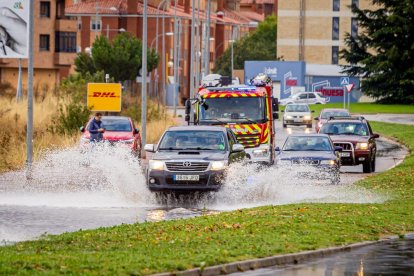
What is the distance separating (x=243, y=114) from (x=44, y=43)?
95084 mm

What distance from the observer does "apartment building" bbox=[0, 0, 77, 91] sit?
12788 cm

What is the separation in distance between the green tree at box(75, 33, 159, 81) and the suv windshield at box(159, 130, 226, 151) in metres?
70.2

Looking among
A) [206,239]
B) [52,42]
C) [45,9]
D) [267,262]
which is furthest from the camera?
[52,42]

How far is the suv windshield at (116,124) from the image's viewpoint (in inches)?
1790

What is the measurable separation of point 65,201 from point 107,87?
84.6ft

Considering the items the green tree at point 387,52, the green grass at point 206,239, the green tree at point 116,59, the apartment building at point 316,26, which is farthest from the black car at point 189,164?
the apartment building at point 316,26

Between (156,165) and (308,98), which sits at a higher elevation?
(156,165)

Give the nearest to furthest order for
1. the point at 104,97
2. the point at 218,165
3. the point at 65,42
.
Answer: the point at 218,165 < the point at 104,97 < the point at 65,42

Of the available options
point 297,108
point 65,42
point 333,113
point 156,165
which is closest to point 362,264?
point 156,165

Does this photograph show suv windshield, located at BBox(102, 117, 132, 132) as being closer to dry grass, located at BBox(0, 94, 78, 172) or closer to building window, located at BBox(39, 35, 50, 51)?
dry grass, located at BBox(0, 94, 78, 172)

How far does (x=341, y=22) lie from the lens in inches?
5615

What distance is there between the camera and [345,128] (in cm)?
4547

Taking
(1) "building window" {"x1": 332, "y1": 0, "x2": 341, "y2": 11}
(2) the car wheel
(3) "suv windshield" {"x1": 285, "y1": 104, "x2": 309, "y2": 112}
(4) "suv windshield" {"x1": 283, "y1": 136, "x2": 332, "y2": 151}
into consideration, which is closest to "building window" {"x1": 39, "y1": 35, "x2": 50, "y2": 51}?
(1) "building window" {"x1": 332, "y1": 0, "x2": 341, "y2": 11}

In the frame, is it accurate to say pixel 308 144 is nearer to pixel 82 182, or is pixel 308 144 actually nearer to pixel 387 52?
pixel 82 182
